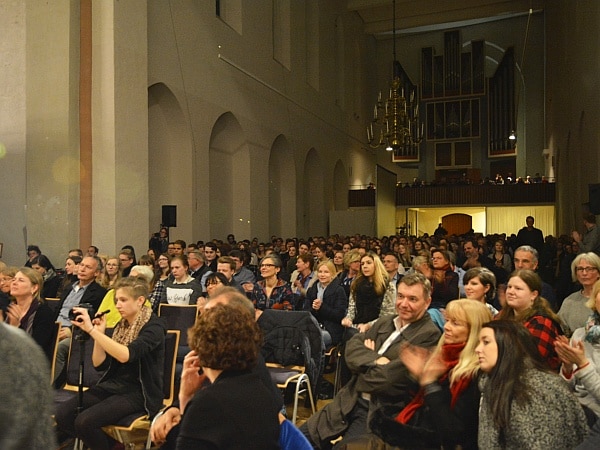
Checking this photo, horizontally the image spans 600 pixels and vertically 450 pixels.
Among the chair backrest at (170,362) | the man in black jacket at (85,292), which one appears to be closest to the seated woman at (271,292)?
the man in black jacket at (85,292)

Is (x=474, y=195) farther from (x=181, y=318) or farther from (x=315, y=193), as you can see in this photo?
(x=181, y=318)

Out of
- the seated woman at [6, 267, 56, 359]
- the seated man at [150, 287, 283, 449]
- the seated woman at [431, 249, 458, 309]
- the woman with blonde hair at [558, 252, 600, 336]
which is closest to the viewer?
the seated man at [150, 287, 283, 449]

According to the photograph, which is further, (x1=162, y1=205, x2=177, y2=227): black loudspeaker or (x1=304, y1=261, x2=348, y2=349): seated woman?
(x1=162, y1=205, x2=177, y2=227): black loudspeaker

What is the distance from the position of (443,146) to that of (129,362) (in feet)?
84.7

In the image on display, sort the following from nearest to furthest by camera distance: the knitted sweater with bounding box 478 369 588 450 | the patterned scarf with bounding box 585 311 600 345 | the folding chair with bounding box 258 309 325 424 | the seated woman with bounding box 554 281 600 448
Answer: the knitted sweater with bounding box 478 369 588 450 → the seated woman with bounding box 554 281 600 448 → the patterned scarf with bounding box 585 311 600 345 → the folding chair with bounding box 258 309 325 424

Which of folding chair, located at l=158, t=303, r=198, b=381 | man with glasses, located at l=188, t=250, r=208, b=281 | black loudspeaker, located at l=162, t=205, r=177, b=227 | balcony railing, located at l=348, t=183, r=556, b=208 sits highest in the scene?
balcony railing, located at l=348, t=183, r=556, b=208

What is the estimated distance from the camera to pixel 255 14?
16.3 metres

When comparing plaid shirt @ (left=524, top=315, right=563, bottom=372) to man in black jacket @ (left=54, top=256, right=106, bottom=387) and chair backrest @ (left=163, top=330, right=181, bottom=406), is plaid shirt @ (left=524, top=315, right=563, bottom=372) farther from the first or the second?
man in black jacket @ (left=54, top=256, right=106, bottom=387)

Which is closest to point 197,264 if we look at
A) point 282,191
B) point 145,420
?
point 145,420

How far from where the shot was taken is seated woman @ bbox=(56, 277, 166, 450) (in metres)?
3.38

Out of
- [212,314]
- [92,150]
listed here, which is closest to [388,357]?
[212,314]

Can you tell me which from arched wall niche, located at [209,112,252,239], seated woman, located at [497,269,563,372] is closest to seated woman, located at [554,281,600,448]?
seated woman, located at [497,269,563,372]

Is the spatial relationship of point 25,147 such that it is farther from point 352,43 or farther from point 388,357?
point 352,43

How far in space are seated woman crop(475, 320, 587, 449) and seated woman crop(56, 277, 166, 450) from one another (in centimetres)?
203
